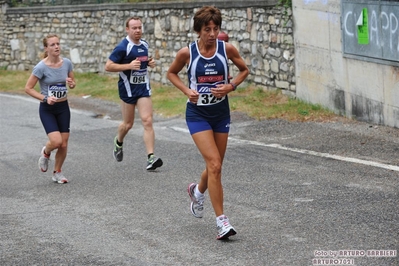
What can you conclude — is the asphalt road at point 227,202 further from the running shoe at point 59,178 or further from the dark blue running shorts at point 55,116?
the dark blue running shorts at point 55,116

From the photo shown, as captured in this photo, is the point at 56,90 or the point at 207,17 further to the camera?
the point at 56,90

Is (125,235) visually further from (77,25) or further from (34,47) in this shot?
(34,47)

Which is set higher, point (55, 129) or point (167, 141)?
point (55, 129)

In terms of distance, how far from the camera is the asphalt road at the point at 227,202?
6801 millimetres

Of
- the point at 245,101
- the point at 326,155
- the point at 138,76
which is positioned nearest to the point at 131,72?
the point at 138,76

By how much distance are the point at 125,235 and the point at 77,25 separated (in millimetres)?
18237

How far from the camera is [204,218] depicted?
8.05 m

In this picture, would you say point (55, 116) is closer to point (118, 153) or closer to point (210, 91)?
point (118, 153)

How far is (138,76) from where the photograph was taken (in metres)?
11.2

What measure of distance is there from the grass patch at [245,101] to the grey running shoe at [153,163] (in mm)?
3872

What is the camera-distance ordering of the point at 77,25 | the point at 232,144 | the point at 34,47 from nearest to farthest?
the point at 232,144 → the point at 77,25 → the point at 34,47

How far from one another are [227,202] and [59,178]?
8.66 ft

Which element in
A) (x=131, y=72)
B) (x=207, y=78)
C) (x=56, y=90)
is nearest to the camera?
(x=207, y=78)

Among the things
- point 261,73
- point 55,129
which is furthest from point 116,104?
point 55,129
